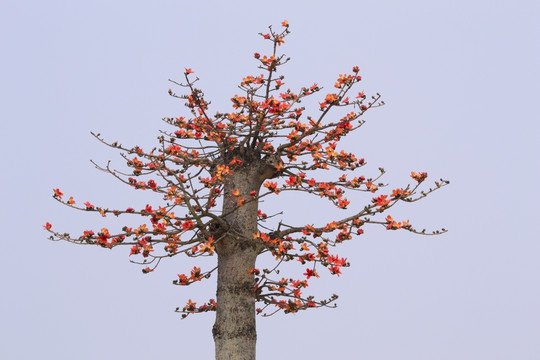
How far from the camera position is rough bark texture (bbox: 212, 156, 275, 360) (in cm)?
653

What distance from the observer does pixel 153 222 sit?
6156 millimetres

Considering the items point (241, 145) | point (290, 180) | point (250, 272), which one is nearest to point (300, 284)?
point (250, 272)

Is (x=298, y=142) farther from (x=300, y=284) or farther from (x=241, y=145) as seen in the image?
(x=300, y=284)

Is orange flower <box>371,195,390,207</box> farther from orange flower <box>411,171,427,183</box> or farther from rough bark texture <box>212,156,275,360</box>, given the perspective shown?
rough bark texture <box>212,156,275,360</box>

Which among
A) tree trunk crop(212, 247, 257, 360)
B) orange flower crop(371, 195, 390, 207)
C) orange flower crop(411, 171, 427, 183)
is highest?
orange flower crop(411, 171, 427, 183)

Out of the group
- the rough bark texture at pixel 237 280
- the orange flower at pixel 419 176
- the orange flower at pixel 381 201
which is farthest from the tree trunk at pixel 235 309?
the orange flower at pixel 419 176

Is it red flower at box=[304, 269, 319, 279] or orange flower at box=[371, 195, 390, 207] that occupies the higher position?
orange flower at box=[371, 195, 390, 207]

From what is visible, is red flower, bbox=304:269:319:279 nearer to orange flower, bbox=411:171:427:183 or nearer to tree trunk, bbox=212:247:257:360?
tree trunk, bbox=212:247:257:360

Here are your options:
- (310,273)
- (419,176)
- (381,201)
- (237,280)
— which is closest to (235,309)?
(237,280)

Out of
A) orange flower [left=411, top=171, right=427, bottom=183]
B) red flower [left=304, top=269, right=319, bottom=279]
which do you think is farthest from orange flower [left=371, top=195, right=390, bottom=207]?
red flower [left=304, top=269, right=319, bottom=279]

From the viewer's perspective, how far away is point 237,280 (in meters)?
6.64

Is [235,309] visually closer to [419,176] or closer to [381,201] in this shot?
[381,201]

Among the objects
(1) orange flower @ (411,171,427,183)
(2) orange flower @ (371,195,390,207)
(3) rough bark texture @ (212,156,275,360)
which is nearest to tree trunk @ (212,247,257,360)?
(3) rough bark texture @ (212,156,275,360)

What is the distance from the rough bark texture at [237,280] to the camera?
21.4 ft
